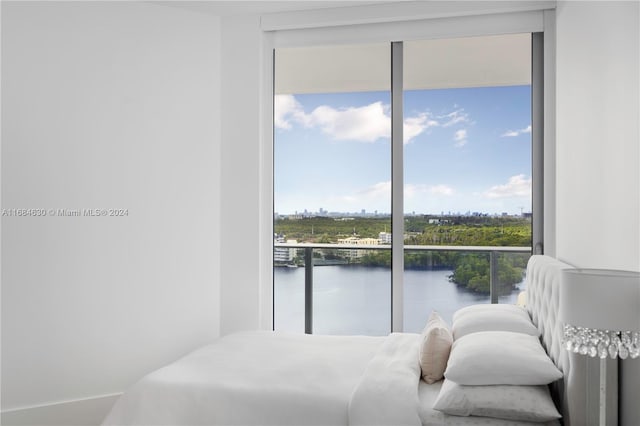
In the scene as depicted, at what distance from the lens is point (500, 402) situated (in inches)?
86.9

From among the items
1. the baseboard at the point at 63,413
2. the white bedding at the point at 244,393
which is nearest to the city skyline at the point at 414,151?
the white bedding at the point at 244,393

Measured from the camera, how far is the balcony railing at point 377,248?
12.8ft

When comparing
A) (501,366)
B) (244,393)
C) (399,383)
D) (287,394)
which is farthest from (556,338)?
(244,393)

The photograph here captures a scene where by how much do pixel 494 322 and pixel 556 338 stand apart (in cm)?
39

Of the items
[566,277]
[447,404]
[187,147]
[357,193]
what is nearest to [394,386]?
[447,404]

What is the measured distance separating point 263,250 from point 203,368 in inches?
62.5

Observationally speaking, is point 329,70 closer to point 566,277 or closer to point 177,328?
point 177,328

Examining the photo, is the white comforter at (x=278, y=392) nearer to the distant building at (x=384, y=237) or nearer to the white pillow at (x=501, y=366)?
the white pillow at (x=501, y=366)

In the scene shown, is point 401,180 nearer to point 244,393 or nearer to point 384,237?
point 384,237

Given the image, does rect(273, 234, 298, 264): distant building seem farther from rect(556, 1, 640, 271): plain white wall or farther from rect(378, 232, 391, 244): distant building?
rect(556, 1, 640, 271): plain white wall

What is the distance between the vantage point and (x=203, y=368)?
271 cm

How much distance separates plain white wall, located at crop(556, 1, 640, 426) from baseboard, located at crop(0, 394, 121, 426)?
312 cm

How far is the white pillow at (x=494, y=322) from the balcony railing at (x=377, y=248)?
0.94 meters

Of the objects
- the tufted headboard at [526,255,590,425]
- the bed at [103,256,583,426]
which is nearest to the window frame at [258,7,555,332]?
the tufted headboard at [526,255,590,425]
